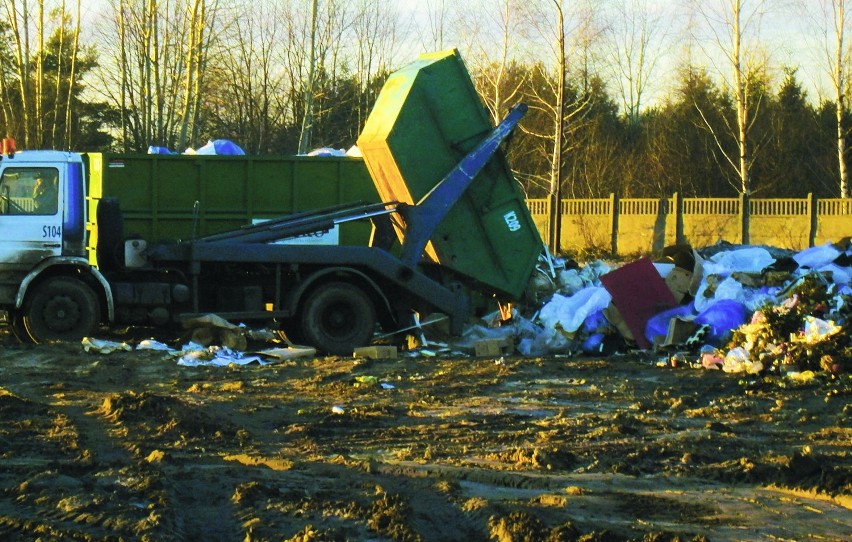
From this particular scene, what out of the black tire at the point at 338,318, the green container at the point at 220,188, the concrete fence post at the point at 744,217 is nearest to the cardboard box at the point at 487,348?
the black tire at the point at 338,318

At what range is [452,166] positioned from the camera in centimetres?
1268

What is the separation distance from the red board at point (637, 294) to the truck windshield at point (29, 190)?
643 centimetres

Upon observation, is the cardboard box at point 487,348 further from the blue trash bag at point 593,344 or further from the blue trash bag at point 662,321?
the blue trash bag at point 662,321

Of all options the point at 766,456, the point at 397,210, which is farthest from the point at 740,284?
the point at 766,456

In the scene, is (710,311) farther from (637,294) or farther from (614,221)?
(614,221)

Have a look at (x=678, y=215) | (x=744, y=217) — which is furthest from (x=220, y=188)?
(x=744, y=217)

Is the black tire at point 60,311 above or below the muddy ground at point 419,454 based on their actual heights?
above

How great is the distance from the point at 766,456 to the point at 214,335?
23.3 feet

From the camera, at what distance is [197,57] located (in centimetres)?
3086

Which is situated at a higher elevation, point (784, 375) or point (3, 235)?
point (3, 235)

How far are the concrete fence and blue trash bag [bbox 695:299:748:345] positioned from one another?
19.8 meters

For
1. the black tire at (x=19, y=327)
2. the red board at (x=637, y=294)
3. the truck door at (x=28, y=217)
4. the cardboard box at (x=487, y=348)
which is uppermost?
the truck door at (x=28, y=217)

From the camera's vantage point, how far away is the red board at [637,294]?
1290cm

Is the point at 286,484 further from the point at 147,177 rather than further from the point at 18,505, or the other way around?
the point at 147,177
